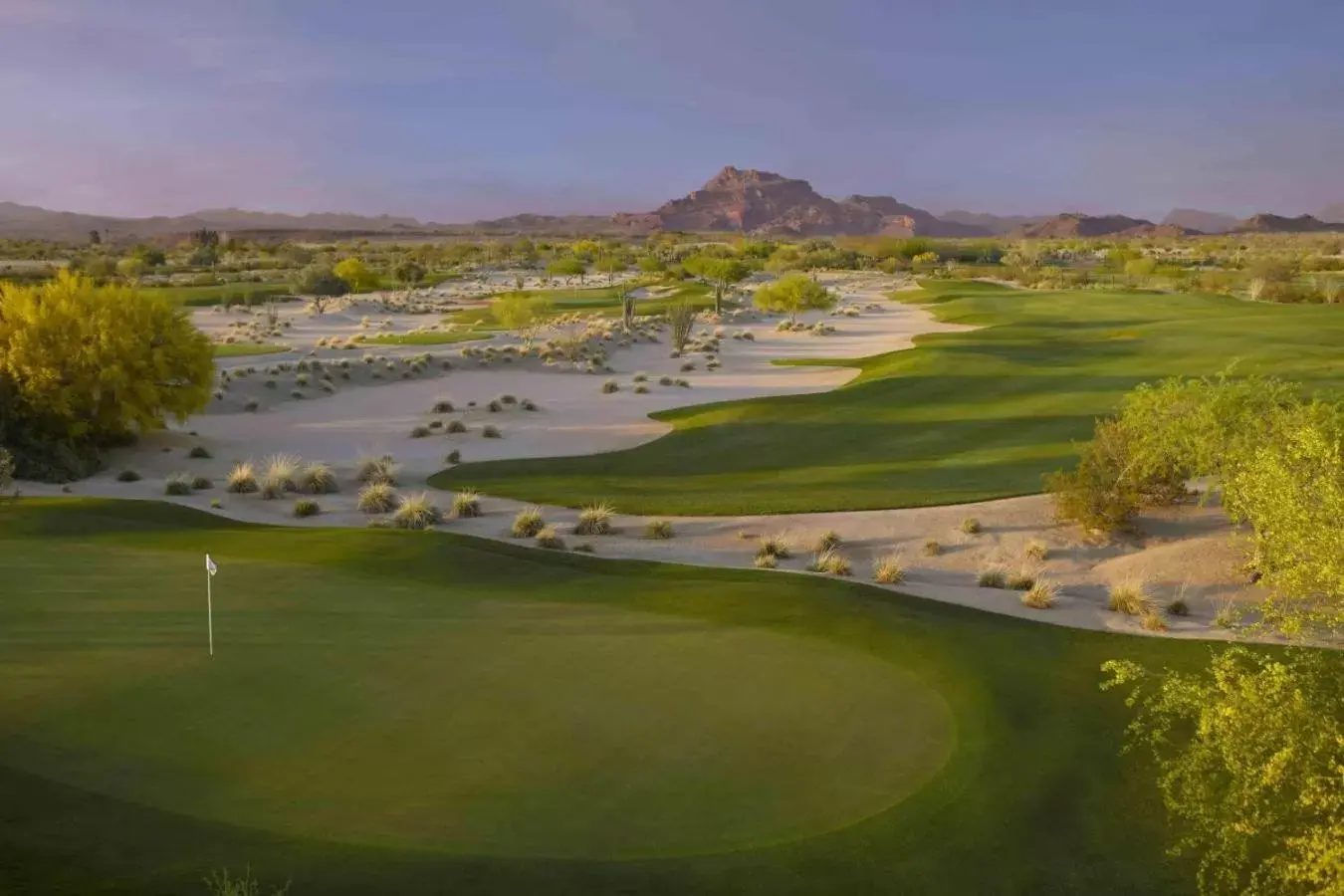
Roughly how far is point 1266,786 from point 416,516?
52.2ft

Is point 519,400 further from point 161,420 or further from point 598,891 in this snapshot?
point 598,891

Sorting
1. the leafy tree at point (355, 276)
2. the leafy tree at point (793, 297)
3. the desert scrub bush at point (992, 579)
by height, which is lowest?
the desert scrub bush at point (992, 579)

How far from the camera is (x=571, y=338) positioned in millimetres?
51000

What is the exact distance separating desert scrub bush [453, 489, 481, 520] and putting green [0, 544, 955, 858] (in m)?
8.97

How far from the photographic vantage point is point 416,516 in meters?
19.7

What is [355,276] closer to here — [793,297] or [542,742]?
[793,297]

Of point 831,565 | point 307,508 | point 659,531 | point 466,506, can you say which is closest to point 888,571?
point 831,565

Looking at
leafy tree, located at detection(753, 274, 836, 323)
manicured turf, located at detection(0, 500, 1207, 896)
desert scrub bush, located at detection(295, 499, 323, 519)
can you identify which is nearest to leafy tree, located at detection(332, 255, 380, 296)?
leafy tree, located at detection(753, 274, 836, 323)

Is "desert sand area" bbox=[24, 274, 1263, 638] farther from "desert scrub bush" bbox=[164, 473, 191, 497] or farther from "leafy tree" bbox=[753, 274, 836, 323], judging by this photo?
"leafy tree" bbox=[753, 274, 836, 323]

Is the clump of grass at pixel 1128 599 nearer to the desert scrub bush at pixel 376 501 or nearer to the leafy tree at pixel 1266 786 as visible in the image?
the leafy tree at pixel 1266 786

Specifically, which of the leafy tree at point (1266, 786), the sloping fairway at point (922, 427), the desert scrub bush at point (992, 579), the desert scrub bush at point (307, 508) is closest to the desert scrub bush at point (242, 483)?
the desert scrub bush at point (307, 508)

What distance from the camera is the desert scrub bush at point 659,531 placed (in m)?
19.1

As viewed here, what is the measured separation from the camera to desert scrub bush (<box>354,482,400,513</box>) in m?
21.3

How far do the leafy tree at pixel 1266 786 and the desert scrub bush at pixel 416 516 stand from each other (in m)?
14.8
